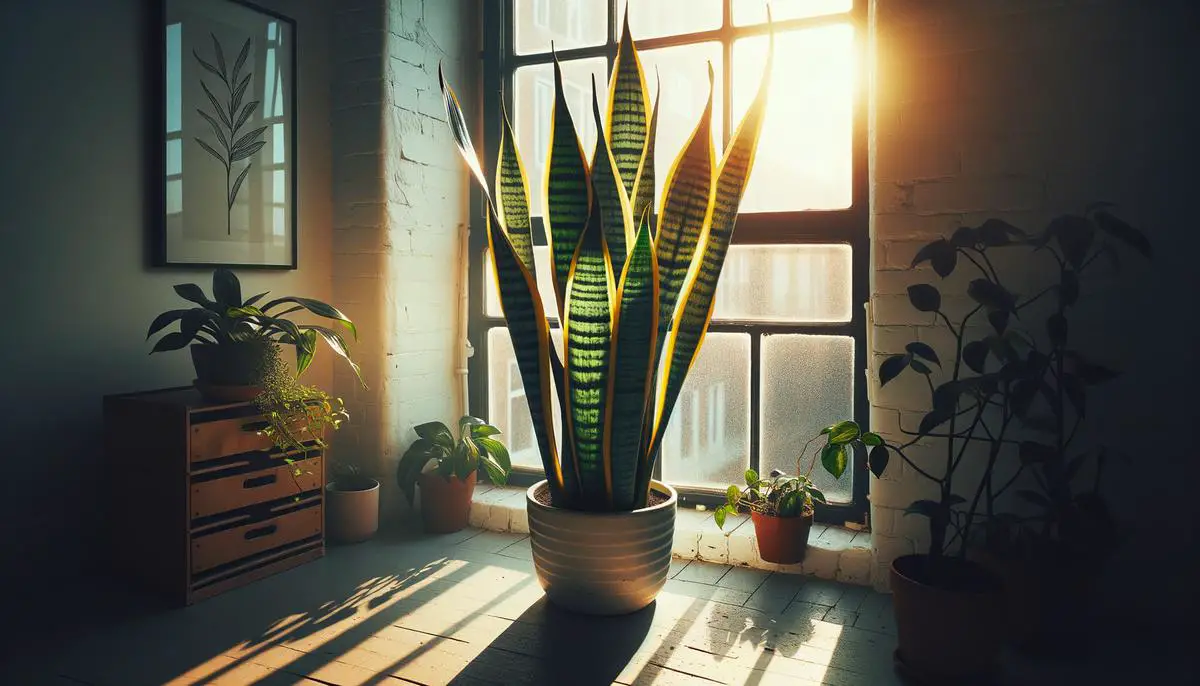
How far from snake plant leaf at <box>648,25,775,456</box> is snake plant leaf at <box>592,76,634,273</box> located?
207mm

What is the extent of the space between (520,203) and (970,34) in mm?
1311

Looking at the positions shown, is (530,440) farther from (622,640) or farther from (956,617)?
(956,617)

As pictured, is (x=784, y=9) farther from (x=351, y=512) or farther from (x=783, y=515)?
(x=351, y=512)

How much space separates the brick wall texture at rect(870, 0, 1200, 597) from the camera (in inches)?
82.2

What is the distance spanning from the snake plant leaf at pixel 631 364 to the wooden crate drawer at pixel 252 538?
103cm

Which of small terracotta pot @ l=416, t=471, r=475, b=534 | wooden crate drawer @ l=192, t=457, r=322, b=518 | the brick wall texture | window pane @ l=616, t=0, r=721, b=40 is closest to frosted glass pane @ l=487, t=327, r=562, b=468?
small terracotta pot @ l=416, t=471, r=475, b=534

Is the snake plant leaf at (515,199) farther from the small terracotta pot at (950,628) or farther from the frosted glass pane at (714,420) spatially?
the small terracotta pot at (950,628)

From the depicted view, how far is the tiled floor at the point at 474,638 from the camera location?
1.84 metres

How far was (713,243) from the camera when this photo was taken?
7.17 feet

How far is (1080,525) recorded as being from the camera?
6.01 feet

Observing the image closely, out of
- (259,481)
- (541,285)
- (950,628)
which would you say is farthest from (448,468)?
(950,628)

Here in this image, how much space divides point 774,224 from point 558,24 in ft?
3.87

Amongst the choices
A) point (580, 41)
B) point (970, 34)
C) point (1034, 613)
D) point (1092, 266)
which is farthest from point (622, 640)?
point (580, 41)

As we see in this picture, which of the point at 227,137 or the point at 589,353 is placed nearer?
the point at 589,353
